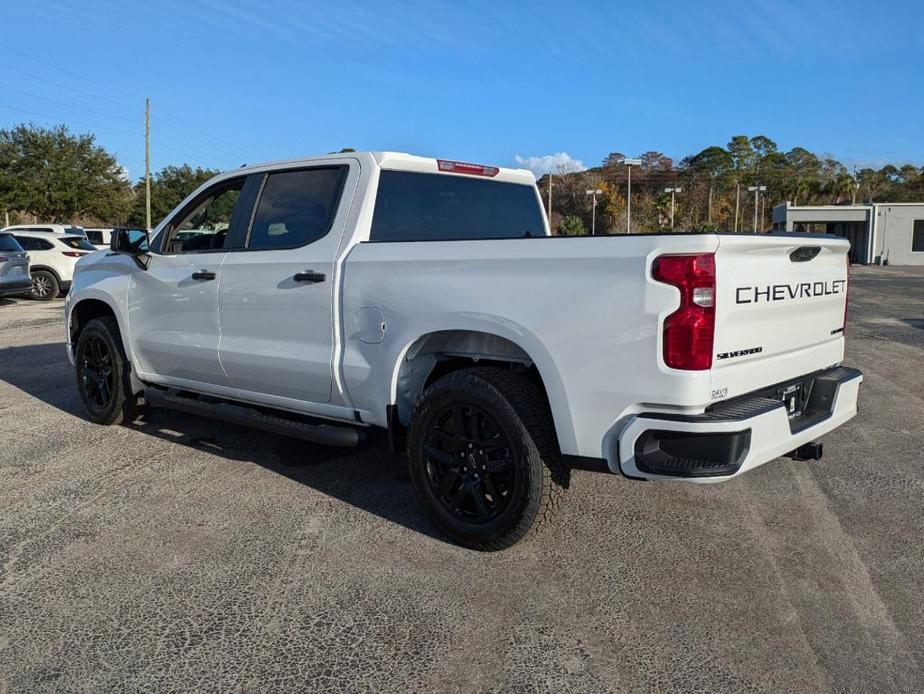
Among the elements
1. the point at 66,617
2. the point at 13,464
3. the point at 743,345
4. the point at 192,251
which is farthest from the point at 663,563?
the point at 13,464

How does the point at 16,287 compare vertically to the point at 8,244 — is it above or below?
below

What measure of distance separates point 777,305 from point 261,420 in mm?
2992

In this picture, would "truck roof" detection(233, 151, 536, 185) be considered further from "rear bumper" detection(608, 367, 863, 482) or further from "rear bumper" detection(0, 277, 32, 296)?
"rear bumper" detection(0, 277, 32, 296)

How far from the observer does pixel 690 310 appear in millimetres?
2998

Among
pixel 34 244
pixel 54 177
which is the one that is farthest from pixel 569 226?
pixel 54 177

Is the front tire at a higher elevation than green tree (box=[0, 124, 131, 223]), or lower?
lower

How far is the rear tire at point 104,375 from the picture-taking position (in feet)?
19.2

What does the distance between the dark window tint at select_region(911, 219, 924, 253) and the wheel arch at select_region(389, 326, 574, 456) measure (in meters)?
50.1

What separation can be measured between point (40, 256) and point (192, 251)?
14.5m

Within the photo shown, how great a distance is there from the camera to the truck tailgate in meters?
3.10

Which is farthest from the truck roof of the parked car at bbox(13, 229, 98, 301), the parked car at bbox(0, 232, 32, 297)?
the parked car at bbox(13, 229, 98, 301)

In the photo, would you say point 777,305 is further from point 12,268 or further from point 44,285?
point 44,285

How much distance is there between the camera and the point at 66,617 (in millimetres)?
3148

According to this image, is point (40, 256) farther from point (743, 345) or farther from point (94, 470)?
point (743, 345)
